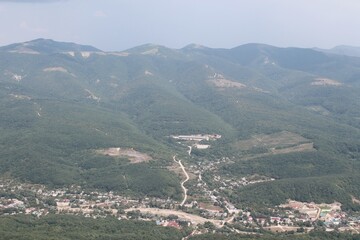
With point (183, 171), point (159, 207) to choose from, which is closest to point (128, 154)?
point (183, 171)

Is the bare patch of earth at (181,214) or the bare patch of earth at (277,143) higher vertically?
the bare patch of earth at (277,143)

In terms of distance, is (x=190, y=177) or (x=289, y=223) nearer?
(x=289, y=223)

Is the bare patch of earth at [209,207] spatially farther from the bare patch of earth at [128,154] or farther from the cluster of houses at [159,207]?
the bare patch of earth at [128,154]

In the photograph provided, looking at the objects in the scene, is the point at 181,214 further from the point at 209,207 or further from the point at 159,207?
the point at 209,207

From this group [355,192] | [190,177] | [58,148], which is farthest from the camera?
[58,148]

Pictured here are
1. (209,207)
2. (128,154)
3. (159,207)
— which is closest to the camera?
(159,207)

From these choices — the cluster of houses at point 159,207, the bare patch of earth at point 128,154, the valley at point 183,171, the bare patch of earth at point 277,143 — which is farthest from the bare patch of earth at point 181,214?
the bare patch of earth at point 277,143

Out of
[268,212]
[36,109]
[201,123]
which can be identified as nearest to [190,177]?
[268,212]

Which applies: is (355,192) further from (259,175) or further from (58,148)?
(58,148)
